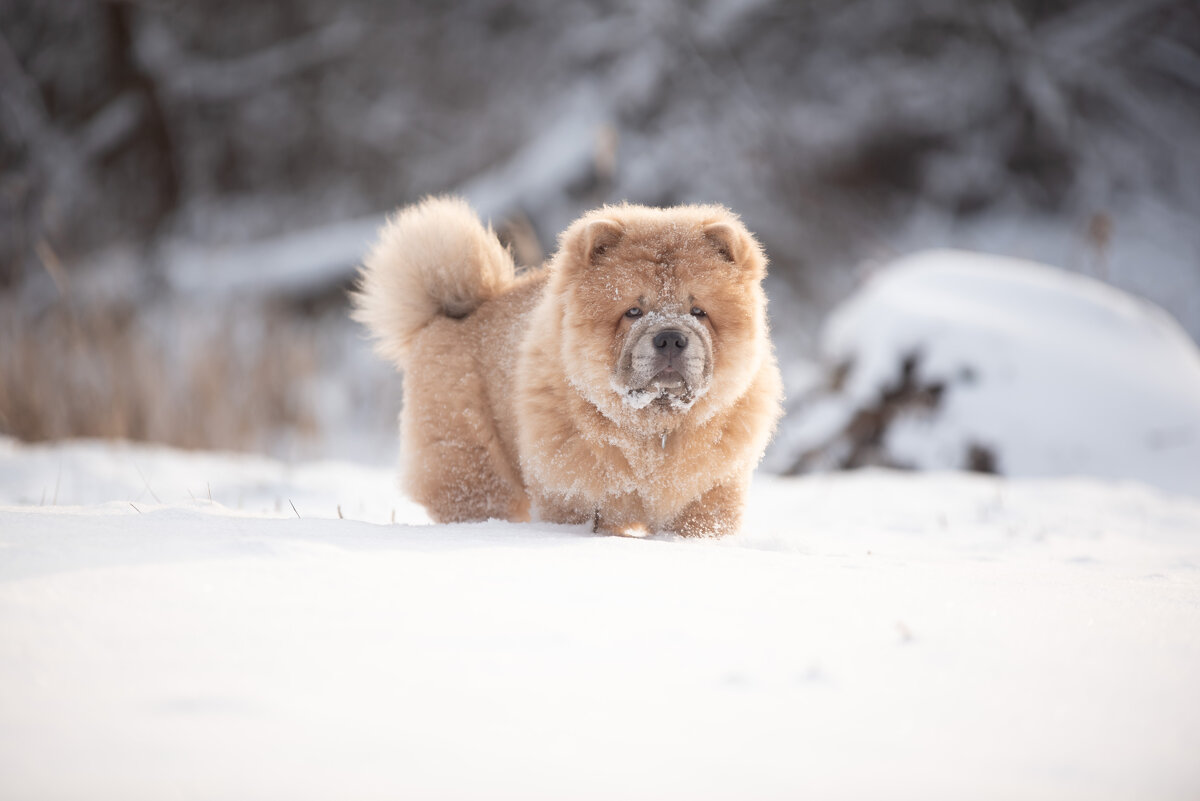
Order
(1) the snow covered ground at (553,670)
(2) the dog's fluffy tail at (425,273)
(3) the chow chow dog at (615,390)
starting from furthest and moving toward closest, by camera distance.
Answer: (2) the dog's fluffy tail at (425,273) < (3) the chow chow dog at (615,390) < (1) the snow covered ground at (553,670)

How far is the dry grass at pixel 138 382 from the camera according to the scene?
579 cm

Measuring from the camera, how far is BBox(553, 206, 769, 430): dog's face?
2.61 m

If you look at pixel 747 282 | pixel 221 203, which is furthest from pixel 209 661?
pixel 221 203

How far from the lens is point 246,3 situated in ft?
34.5

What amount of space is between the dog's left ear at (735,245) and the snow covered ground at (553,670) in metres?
1.14

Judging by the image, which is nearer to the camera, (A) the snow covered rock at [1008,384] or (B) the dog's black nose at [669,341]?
(B) the dog's black nose at [669,341]

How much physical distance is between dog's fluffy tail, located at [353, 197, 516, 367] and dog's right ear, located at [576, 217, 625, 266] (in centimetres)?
75

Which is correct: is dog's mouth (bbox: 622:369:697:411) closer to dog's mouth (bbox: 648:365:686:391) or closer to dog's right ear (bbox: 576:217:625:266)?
dog's mouth (bbox: 648:365:686:391)

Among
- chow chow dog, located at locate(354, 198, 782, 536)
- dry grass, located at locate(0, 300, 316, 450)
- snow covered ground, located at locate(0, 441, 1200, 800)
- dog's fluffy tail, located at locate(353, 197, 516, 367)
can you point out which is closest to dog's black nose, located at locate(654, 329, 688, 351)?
chow chow dog, located at locate(354, 198, 782, 536)

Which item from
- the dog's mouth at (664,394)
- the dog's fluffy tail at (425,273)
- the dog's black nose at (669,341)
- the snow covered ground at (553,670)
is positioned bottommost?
the snow covered ground at (553,670)

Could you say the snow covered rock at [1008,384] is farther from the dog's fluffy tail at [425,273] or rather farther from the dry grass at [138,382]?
the dry grass at [138,382]

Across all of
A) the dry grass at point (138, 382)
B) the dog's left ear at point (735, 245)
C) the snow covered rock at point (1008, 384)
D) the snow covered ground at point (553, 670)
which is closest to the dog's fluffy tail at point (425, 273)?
the dog's left ear at point (735, 245)

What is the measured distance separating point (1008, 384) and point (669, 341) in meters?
4.13

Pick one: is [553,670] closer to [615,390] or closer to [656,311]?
[615,390]
